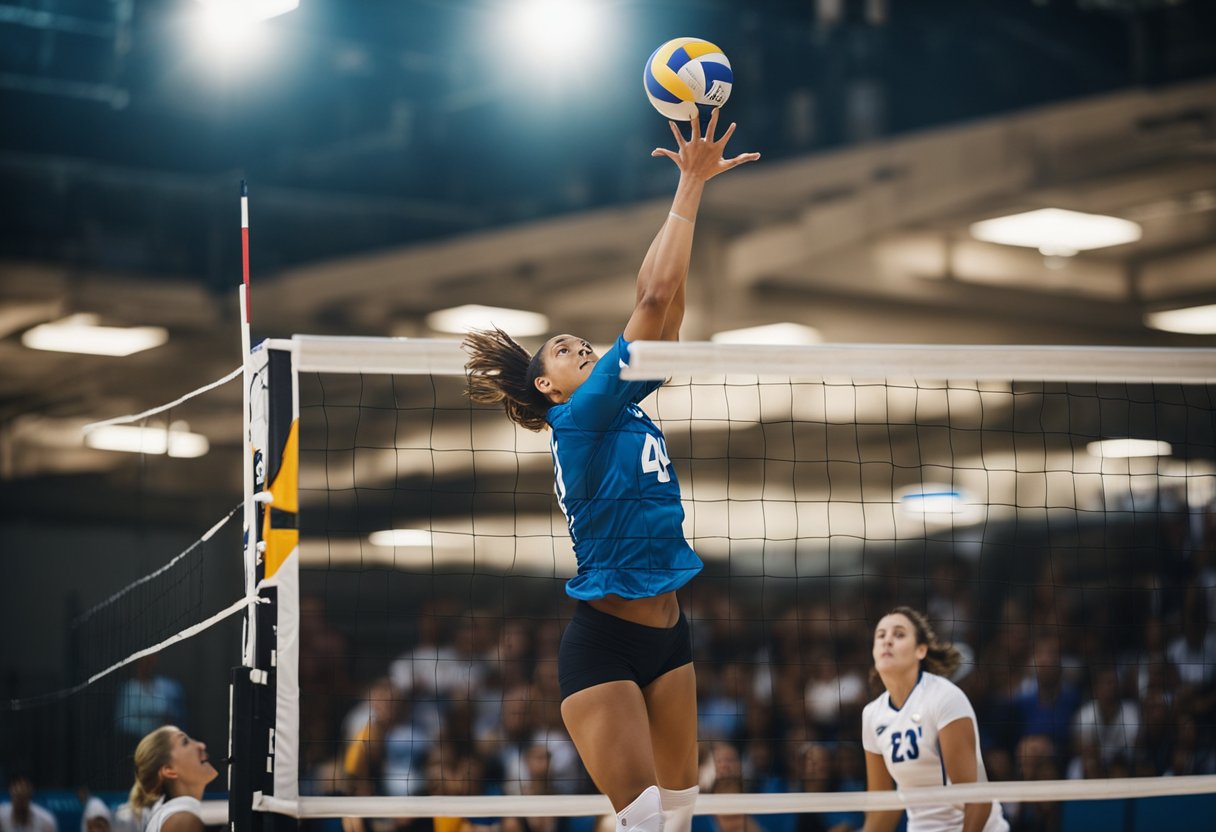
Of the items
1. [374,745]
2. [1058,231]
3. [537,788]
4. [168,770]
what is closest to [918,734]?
[168,770]

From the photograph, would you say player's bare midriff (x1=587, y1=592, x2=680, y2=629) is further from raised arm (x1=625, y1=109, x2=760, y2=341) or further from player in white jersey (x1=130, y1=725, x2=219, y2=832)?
player in white jersey (x1=130, y1=725, x2=219, y2=832)

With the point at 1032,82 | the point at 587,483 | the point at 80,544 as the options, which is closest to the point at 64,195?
the point at 80,544

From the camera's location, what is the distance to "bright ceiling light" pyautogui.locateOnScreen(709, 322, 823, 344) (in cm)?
1388

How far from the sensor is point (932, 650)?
21.9ft

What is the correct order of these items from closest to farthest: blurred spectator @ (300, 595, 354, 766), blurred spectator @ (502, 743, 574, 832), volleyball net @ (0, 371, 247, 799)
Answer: blurred spectator @ (502, 743, 574, 832) → blurred spectator @ (300, 595, 354, 766) → volleyball net @ (0, 371, 247, 799)

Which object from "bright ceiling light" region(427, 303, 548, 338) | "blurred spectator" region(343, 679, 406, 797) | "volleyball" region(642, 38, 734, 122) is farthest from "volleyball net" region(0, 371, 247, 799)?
"volleyball" region(642, 38, 734, 122)

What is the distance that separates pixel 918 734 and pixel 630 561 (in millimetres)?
2465

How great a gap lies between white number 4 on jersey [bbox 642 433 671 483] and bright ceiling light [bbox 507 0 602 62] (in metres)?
9.23

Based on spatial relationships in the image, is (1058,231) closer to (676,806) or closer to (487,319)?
(487,319)

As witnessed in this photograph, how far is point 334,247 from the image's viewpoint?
47.9 feet

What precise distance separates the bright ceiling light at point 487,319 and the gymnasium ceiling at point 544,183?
110 millimetres

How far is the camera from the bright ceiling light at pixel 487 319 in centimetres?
1443

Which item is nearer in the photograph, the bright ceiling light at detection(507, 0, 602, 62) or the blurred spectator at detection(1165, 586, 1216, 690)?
the blurred spectator at detection(1165, 586, 1216, 690)

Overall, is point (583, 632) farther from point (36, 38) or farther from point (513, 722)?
point (36, 38)
